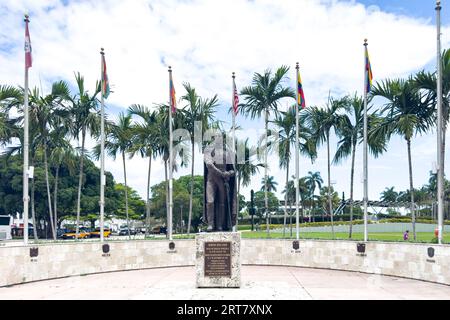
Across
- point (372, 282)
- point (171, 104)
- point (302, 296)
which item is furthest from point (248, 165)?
point (302, 296)

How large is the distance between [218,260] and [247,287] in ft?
4.04

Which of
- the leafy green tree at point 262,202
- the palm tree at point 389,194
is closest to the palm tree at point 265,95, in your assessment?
the leafy green tree at point 262,202

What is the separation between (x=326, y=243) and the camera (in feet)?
63.8

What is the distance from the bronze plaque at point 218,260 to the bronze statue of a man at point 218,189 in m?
0.87

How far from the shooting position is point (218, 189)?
48.0 feet

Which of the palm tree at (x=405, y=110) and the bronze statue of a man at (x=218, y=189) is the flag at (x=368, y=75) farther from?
the bronze statue of a man at (x=218, y=189)

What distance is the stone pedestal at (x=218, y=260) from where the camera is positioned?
13.4 m

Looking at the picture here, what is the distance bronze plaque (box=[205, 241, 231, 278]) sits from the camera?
13406mm

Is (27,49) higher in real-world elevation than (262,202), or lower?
higher

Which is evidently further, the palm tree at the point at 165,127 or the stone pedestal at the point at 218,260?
the palm tree at the point at 165,127

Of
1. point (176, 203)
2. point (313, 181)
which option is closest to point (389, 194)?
point (313, 181)

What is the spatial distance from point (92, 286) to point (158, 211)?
1924 inches

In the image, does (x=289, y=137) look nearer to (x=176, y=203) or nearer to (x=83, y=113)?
(x=83, y=113)

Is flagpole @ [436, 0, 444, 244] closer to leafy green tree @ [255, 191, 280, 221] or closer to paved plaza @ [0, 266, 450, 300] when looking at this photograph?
paved plaza @ [0, 266, 450, 300]
